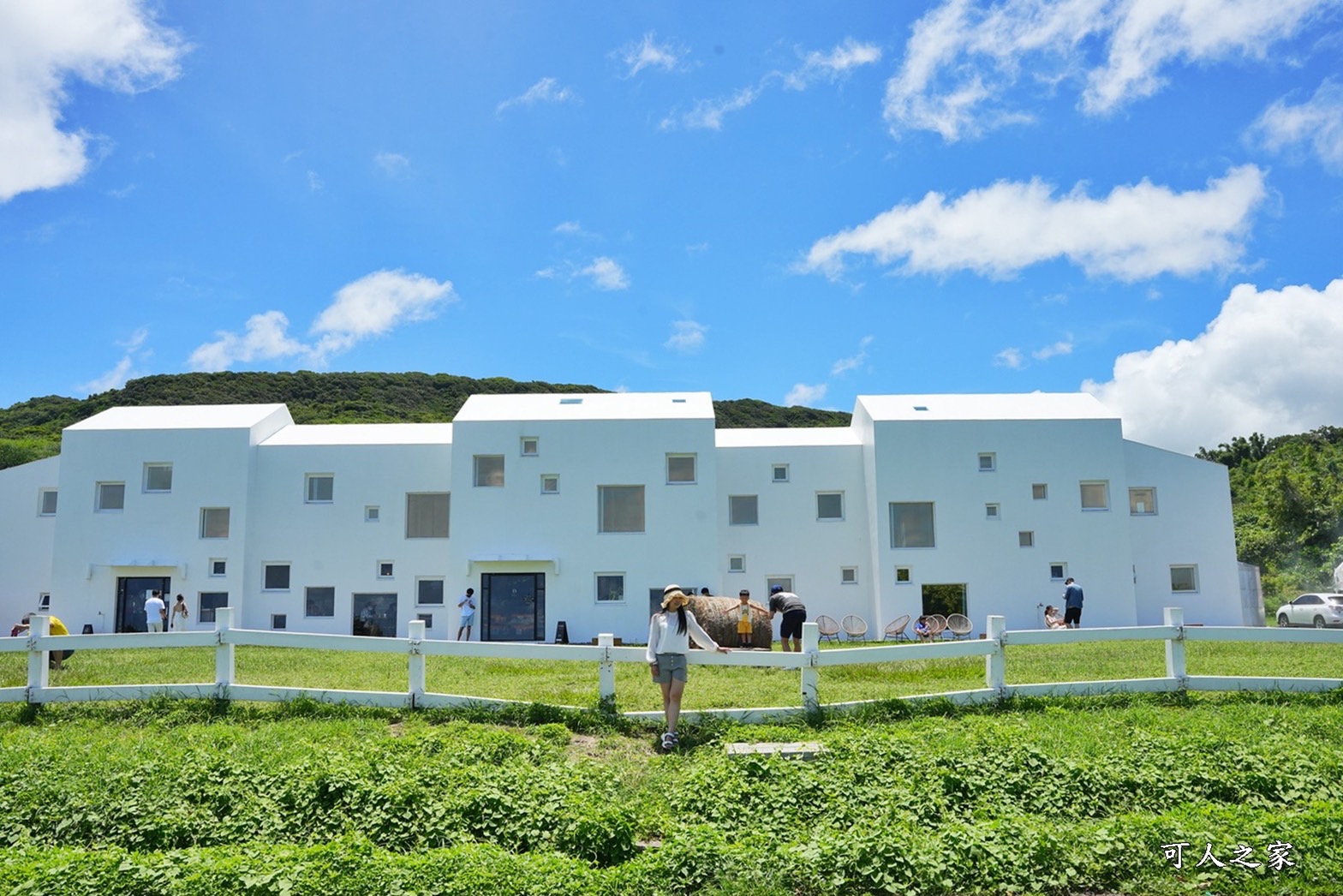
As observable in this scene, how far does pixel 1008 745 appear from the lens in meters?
7.91

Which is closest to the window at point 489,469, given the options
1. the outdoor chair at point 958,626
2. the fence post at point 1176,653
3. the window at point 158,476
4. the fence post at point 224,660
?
the window at point 158,476

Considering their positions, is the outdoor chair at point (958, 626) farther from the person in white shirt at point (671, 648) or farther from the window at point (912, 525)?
the person in white shirt at point (671, 648)

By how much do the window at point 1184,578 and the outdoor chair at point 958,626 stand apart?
6.48 metres

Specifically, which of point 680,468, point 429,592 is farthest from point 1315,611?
point 429,592

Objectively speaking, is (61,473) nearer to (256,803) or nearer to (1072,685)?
(256,803)

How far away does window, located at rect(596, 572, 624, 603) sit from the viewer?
25453 millimetres

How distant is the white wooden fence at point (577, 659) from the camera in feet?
31.0

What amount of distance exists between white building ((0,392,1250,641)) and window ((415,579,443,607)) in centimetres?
5

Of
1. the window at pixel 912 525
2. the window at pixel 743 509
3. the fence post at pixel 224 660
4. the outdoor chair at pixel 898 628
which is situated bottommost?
the outdoor chair at pixel 898 628

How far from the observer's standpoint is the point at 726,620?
70.9 ft

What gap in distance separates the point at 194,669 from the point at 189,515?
13947 millimetres

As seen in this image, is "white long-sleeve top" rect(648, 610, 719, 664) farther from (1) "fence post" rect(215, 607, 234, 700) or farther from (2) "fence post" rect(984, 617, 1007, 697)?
(1) "fence post" rect(215, 607, 234, 700)

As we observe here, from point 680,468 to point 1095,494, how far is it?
11.4 m

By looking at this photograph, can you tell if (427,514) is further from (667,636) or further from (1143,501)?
(1143,501)
